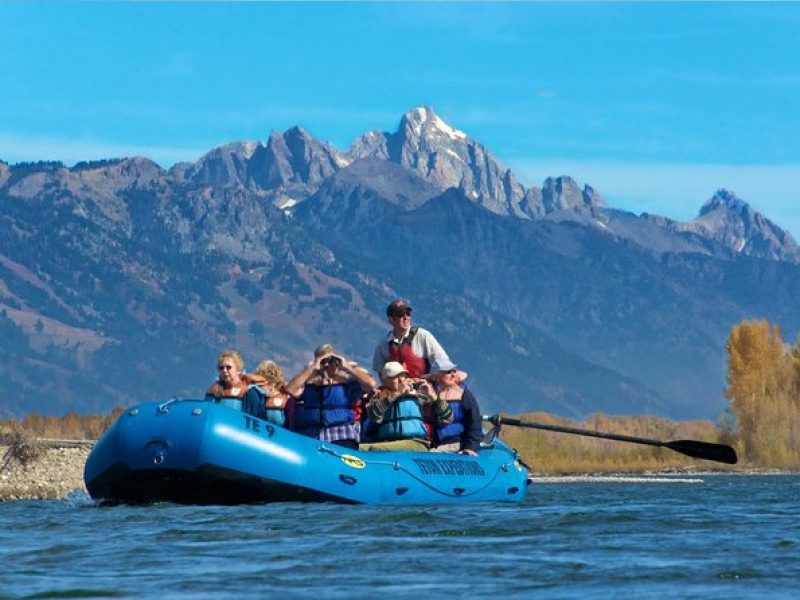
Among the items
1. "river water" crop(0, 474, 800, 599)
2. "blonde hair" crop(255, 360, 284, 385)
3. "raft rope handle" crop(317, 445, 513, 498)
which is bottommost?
"river water" crop(0, 474, 800, 599)

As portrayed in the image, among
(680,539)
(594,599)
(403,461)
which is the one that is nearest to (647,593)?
(594,599)

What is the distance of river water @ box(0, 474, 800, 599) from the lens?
1769cm

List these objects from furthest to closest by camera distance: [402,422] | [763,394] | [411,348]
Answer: [763,394], [411,348], [402,422]

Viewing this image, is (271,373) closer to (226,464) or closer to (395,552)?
(226,464)

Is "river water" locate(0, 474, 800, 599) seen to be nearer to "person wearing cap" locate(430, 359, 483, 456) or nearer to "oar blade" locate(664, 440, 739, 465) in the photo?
"person wearing cap" locate(430, 359, 483, 456)

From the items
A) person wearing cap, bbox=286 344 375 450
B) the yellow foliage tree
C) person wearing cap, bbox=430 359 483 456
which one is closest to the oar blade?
person wearing cap, bbox=430 359 483 456

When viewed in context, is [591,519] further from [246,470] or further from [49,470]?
[49,470]

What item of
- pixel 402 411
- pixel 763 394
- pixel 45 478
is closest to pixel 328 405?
pixel 402 411

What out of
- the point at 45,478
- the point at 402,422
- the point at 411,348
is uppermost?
the point at 411,348

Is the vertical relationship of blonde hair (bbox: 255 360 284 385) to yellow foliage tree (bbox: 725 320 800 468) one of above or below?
below

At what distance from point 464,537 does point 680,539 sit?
7.99 feet

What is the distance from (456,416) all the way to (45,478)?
15.1m

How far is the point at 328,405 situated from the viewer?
89.1ft

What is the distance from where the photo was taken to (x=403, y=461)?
89.6ft
